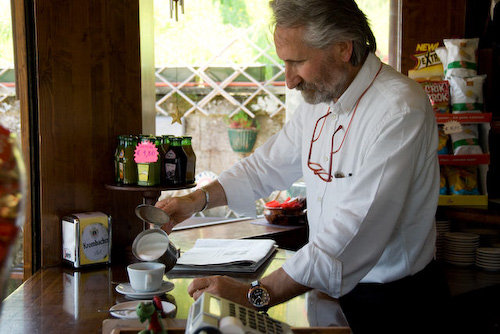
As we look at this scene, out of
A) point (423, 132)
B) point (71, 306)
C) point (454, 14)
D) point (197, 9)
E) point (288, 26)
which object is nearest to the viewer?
point (71, 306)

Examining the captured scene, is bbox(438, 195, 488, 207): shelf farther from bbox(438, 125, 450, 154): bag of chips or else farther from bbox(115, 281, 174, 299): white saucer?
bbox(115, 281, 174, 299): white saucer

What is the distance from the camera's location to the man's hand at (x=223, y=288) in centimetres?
115

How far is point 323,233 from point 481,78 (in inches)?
68.0

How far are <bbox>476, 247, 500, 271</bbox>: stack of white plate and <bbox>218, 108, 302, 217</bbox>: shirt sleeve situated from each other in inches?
47.0

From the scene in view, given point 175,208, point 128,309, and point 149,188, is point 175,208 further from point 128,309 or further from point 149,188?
point 128,309

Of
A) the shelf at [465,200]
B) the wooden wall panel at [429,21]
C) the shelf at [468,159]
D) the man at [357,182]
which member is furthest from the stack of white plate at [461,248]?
the man at [357,182]

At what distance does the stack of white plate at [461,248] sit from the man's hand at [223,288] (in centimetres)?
176

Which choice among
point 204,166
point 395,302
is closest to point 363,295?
point 395,302

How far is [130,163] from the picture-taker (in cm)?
161

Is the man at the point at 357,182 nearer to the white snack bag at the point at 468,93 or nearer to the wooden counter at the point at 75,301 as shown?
the wooden counter at the point at 75,301

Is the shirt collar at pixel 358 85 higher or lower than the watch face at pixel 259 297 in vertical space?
higher

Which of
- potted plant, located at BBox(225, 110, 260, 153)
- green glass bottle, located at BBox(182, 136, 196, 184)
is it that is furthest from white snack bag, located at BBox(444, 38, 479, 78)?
potted plant, located at BBox(225, 110, 260, 153)

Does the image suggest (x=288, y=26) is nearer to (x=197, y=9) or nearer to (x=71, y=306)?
(x=71, y=306)

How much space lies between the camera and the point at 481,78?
263 centimetres
